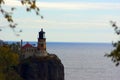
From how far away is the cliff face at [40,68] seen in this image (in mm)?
98375

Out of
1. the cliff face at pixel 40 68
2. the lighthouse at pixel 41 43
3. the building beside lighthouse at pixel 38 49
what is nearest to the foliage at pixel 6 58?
the cliff face at pixel 40 68

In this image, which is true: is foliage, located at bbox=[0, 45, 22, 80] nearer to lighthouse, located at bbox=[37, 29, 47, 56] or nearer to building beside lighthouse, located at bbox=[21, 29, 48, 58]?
lighthouse, located at bbox=[37, 29, 47, 56]

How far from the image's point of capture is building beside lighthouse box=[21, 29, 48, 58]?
99.3 meters

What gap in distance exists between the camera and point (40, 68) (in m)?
99.5

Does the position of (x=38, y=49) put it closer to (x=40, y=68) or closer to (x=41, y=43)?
(x=41, y=43)

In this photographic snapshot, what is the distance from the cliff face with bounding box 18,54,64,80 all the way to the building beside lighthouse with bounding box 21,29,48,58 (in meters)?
1.58

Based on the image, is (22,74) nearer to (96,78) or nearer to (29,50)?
(29,50)

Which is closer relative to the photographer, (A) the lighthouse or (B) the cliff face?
(B) the cliff face

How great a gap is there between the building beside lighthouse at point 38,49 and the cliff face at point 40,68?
158 centimetres

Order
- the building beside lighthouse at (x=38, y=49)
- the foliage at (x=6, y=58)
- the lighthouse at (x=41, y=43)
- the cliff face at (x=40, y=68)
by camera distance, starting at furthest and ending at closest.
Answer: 1. the building beside lighthouse at (x=38, y=49)
2. the lighthouse at (x=41, y=43)
3. the cliff face at (x=40, y=68)
4. the foliage at (x=6, y=58)

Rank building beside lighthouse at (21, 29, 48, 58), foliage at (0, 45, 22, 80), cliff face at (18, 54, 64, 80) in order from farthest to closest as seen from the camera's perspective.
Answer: building beside lighthouse at (21, 29, 48, 58) → cliff face at (18, 54, 64, 80) → foliage at (0, 45, 22, 80)

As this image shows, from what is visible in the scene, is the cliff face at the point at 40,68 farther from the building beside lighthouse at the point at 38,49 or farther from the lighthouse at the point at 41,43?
the building beside lighthouse at the point at 38,49

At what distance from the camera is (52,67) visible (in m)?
100

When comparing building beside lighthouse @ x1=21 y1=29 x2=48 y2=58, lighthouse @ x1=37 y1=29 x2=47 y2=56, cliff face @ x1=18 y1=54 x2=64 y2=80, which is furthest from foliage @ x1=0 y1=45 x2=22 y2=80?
building beside lighthouse @ x1=21 y1=29 x2=48 y2=58
